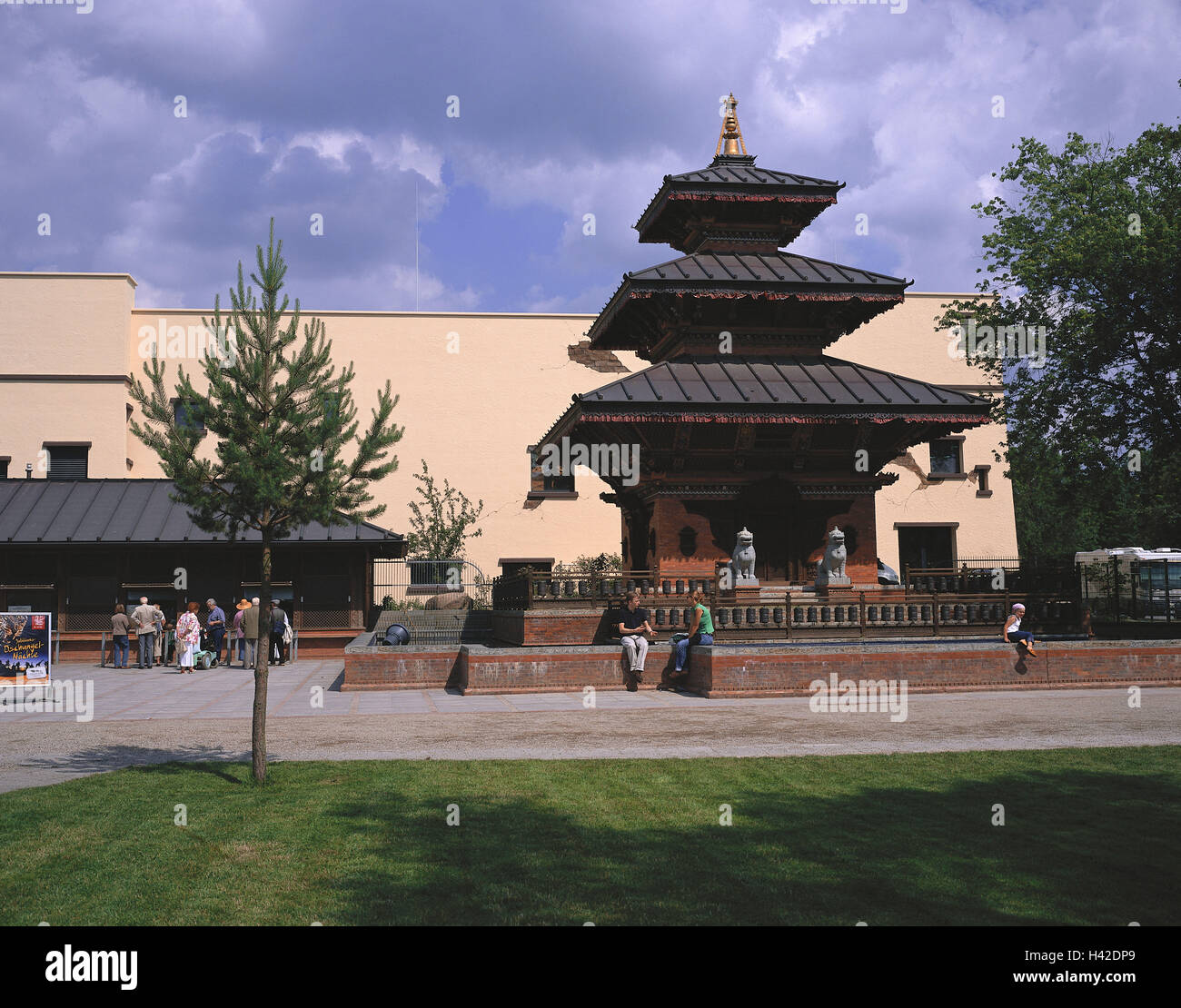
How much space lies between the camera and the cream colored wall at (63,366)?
126ft

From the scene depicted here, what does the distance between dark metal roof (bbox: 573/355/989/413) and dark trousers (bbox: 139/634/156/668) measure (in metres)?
13.7

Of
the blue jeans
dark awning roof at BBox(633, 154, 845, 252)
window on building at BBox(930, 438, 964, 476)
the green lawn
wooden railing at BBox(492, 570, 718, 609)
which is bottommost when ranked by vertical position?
the green lawn

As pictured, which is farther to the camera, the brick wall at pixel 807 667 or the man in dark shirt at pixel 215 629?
the man in dark shirt at pixel 215 629

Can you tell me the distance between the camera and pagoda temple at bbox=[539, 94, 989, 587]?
878 inches

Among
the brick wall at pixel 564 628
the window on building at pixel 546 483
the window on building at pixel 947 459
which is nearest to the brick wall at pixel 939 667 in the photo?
the brick wall at pixel 564 628

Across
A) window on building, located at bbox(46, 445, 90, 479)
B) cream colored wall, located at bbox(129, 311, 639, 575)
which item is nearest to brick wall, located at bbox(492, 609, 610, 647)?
cream colored wall, located at bbox(129, 311, 639, 575)

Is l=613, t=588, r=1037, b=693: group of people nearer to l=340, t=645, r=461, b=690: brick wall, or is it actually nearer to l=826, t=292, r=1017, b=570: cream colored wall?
l=340, t=645, r=461, b=690: brick wall

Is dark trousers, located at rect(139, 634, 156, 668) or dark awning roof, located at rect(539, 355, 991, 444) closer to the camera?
dark awning roof, located at rect(539, 355, 991, 444)

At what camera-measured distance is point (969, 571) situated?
2211 centimetres

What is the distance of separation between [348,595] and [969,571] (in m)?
19.0

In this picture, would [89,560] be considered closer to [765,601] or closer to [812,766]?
[765,601]

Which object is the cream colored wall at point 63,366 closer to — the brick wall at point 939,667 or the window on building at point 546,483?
the window on building at point 546,483

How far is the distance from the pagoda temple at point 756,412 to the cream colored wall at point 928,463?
1814 cm
